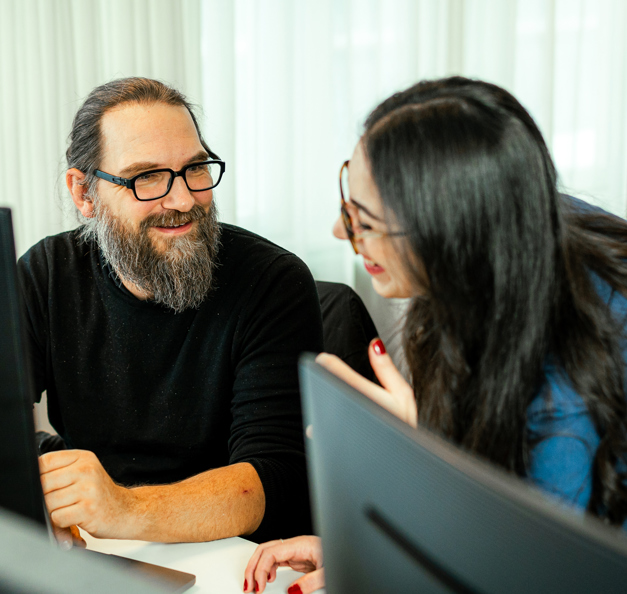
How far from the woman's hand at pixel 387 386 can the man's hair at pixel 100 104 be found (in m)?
0.95

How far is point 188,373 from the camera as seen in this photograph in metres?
1.44

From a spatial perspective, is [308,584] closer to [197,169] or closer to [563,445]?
[563,445]

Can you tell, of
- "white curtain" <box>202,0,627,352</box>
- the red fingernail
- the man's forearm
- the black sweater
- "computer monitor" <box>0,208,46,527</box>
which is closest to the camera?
"computer monitor" <box>0,208,46,527</box>

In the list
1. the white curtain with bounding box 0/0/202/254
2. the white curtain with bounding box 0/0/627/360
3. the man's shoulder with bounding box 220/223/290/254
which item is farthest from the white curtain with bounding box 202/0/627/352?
the man's shoulder with bounding box 220/223/290/254

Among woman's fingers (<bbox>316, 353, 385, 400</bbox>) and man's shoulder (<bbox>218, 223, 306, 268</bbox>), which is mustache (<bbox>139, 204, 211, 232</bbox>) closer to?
man's shoulder (<bbox>218, 223, 306, 268</bbox>)

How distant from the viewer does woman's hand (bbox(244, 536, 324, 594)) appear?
0.88 meters

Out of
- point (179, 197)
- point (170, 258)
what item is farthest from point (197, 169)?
point (170, 258)

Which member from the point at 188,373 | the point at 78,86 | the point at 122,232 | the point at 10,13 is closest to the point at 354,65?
the point at 78,86

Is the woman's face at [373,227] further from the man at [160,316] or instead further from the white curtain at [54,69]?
the white curtain at [54,69]

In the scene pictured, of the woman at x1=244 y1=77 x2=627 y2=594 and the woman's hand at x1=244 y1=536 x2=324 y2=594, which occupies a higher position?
the woman at x1=244 y1=77 x2=627 y2=594

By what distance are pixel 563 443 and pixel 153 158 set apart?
1024mm

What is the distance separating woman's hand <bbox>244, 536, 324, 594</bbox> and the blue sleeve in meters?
0.33

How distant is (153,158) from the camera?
55.2 inches

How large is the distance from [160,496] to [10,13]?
75.0 inches
